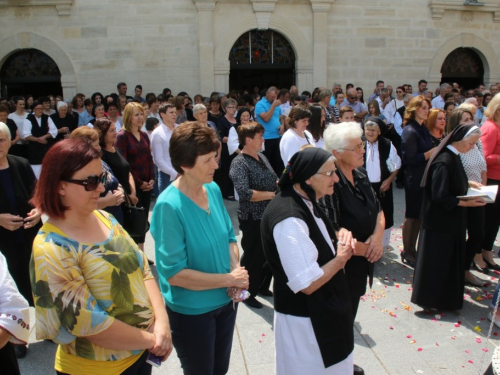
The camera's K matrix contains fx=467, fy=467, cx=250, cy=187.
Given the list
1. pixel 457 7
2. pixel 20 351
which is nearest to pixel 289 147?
pixel 20 351

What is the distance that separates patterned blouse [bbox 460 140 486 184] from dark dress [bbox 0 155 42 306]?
4317 mm

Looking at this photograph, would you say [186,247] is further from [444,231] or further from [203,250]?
[444,231]

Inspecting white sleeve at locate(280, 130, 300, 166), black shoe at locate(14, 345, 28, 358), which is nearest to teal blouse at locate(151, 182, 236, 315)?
black shoe at locate(14, 345, 28, 358)

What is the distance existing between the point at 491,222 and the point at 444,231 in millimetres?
1662

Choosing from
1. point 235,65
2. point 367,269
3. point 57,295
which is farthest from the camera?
point 235,65

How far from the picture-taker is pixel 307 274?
2461 millimetres

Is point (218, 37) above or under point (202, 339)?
above

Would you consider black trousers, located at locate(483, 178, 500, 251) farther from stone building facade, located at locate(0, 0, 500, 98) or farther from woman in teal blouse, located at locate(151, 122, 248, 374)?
stone building facade, located at locate(0, 0, 500, 98)

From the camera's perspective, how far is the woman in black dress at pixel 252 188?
438 centimetres

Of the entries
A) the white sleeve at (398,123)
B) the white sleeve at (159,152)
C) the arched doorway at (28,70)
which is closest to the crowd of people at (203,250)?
the white sleeve at (159,152)

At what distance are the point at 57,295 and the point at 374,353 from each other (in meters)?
2.79

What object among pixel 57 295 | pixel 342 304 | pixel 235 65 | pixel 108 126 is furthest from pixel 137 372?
pixel 235 65

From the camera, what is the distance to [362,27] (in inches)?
533

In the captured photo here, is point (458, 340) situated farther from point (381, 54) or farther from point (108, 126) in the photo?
point (381, 54)
